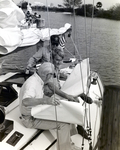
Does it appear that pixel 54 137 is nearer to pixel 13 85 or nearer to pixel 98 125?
pixel 98 125

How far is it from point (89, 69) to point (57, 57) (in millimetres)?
115

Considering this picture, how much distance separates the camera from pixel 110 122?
801 millimetres

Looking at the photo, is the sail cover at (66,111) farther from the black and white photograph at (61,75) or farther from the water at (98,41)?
the water at (98,41)

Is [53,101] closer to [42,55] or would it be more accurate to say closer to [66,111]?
[66,111]

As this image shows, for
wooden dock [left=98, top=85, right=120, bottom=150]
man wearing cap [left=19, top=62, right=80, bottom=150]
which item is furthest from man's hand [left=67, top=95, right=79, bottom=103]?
wooden dock [left=98, top=85, right=120, bottom=150]

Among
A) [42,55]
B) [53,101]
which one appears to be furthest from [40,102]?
[42,55]

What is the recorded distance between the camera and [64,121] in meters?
0.69

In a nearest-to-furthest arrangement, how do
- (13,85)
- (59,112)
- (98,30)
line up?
(59,112)
(98,30)
(13,85)

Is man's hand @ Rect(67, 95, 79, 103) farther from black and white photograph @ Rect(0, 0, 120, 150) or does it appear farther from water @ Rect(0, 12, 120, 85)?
water @ Rect(0, 12, 120, 85)

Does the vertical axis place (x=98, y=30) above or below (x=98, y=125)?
above

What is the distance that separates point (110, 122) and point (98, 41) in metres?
0.28

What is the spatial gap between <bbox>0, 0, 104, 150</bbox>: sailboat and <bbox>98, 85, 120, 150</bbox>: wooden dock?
0.06 ft

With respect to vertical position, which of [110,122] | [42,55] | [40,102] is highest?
[42,55]

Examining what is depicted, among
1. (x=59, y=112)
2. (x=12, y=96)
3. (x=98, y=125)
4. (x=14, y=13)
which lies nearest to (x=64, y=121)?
(x=59, y=112)
